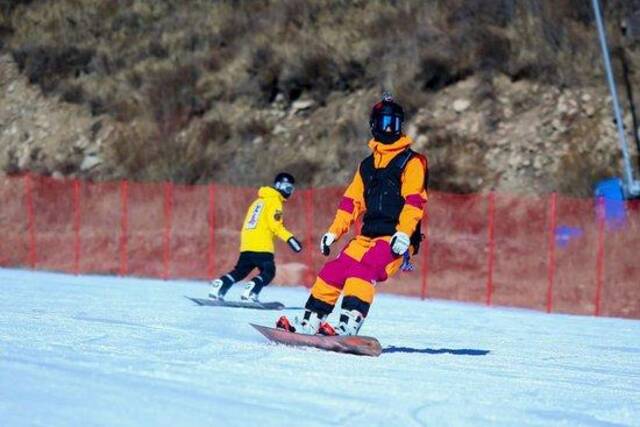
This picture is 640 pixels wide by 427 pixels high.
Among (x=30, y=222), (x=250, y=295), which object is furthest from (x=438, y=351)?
(x=30, y=222)

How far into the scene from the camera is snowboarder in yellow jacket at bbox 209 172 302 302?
13.9 meters

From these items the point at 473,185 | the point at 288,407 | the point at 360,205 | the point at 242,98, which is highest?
the point at 242,98

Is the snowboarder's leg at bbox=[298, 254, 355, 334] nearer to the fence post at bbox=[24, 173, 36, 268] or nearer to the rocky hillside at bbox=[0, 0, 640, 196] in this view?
the rocky hillside at bbox=[0, 0, 640, 196]

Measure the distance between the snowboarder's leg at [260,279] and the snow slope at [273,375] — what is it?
141 cm

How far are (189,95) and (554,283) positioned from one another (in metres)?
13.8

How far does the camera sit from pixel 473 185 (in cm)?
2292

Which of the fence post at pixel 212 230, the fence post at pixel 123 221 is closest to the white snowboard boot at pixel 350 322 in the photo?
the fence post at pixel 212 230

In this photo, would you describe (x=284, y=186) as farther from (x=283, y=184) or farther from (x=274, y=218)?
(x=274, y=218)

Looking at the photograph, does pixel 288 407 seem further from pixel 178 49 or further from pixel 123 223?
pixel 178 49

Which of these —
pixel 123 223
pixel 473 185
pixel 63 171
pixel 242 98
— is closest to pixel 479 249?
pixel 473 185

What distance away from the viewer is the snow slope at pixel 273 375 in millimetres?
5344

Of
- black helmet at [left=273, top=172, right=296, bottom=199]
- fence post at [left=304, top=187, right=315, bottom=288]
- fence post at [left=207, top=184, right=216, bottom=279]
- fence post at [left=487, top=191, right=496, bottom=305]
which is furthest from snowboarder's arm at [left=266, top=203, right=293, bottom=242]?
fence post at [left=207, top=184, right=216, bottom=279]

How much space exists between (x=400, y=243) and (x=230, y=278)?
20.2 feet

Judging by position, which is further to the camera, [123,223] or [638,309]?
[123,223]
